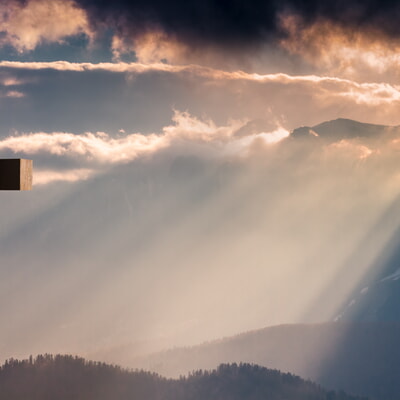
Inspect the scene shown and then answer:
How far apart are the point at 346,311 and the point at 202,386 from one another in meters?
111

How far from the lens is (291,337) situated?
473 feet

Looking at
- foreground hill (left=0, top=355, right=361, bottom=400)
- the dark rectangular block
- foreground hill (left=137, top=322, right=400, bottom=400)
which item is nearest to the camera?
the dark rectangular block

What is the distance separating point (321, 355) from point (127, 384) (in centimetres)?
5997

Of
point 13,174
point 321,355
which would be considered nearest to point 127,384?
point 321,355

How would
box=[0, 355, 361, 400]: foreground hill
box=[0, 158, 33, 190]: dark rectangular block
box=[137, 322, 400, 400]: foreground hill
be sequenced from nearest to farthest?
box=[0, 158, 33, 190]: dark rectangular block → box=[0, 355, 361, 400]: foreground hill → box=[137, 322, 400, 400]: foreground hill

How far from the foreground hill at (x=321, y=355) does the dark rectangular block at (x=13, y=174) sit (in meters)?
126

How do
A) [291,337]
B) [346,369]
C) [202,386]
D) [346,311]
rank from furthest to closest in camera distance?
[346,311], [291,337], [346,369], [202,386]

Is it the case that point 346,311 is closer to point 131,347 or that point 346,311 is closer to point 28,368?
point 131,347

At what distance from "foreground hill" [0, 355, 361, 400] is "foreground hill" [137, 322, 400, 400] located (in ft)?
67.9

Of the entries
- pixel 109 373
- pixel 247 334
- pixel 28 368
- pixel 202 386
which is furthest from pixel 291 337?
pixel 28 368

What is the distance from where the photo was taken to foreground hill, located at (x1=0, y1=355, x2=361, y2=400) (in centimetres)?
9569

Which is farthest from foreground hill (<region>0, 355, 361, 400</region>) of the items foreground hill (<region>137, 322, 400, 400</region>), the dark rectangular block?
the dark rectangular block

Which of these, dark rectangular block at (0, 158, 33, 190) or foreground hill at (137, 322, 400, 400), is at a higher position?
dark rectangular block at (0, 158, 33, 190)

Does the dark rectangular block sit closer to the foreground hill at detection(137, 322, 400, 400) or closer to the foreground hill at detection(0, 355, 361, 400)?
the foreground hill at detection(0, 355, 361, 400)
